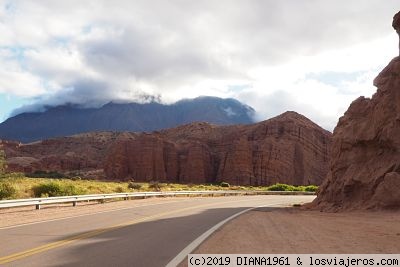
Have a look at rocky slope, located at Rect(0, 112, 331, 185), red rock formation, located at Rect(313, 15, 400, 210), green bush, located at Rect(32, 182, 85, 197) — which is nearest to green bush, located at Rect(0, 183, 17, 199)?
green bush, located at Rect(32, 182, 85, 197)

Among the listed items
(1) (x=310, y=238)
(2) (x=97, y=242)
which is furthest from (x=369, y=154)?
(2) (x=97, y=242)

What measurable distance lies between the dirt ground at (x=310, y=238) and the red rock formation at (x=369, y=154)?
3.78m

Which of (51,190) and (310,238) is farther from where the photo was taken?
(51,190)

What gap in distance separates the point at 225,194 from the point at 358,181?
3074 centimetres

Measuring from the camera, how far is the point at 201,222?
18594 mm

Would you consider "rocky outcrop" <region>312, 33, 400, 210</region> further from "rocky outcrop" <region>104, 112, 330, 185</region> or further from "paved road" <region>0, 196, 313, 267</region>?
"rocky outcrop" <region>104, 112, 330, 185</region>

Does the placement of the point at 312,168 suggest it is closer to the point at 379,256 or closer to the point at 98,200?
the point at 98,200

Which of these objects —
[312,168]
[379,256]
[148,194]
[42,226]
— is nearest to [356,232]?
[379,256]

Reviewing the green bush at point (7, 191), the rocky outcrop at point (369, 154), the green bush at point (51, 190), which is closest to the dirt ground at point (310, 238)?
the rocky outcrop at point (369, 154)

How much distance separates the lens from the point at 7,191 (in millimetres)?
28625

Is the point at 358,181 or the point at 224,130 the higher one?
the point at 224,130

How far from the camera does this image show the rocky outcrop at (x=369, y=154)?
22.9m

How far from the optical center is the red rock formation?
2294 cm

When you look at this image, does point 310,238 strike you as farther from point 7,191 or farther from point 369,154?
point 7,191
